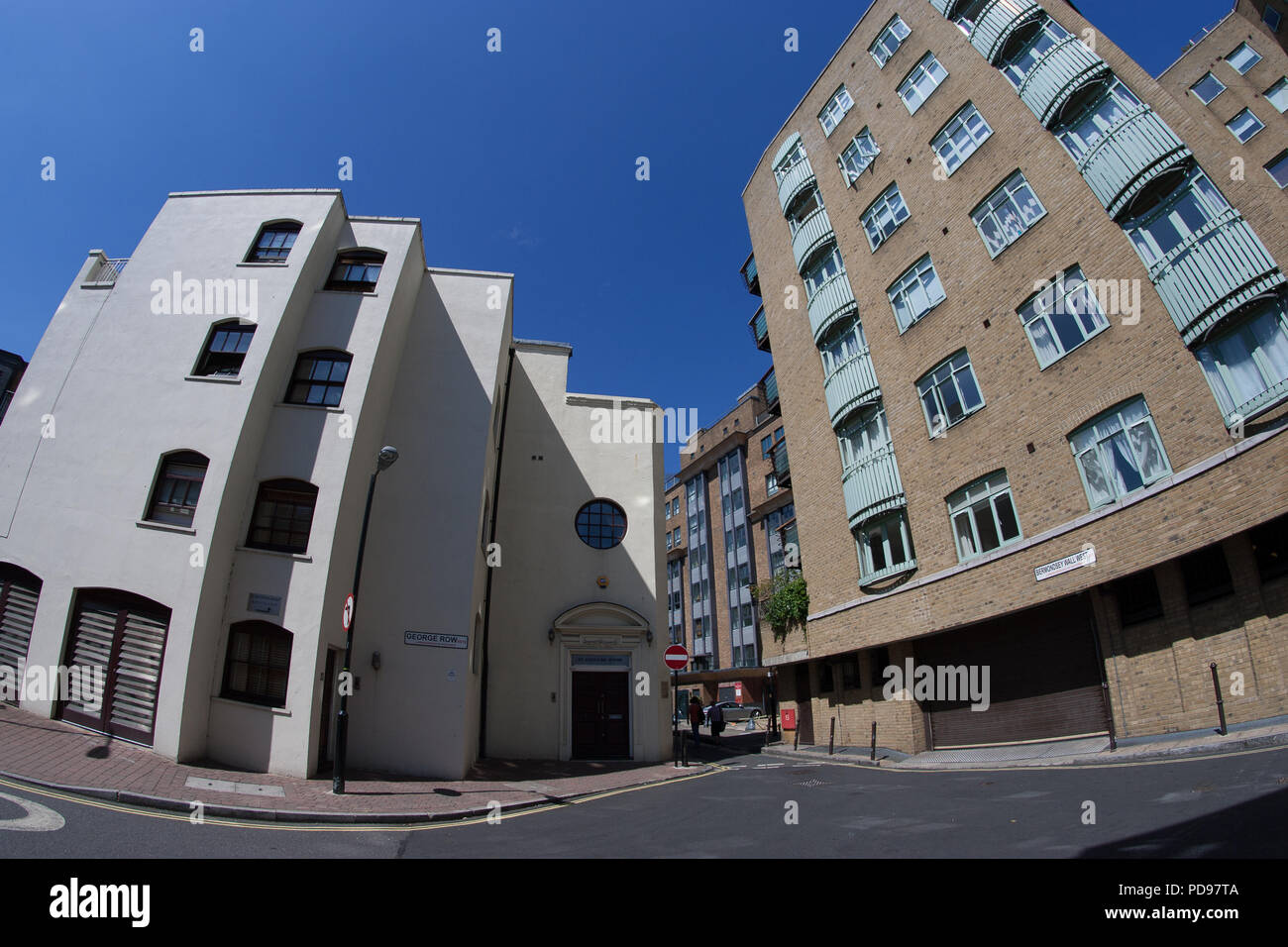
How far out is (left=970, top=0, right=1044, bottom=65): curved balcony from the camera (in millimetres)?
16078

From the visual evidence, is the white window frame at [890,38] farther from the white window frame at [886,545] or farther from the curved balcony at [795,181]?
the white window frame at [886,545]

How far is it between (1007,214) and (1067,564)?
30.0 ft

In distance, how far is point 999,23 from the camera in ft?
54.6

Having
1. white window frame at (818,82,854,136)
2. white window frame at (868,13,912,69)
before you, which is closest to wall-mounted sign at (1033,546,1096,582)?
white window frame at (818,82,854,136)

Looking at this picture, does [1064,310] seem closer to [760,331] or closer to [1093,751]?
[1093,751]

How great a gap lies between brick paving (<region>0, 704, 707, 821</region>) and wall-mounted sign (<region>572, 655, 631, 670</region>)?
4.89 m

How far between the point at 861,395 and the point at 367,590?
15.0 m

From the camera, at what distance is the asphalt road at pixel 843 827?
5.17 meters

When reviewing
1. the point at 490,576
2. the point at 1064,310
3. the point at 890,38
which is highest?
the point at 890,38

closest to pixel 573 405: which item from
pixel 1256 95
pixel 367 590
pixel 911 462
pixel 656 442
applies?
pixel 656 442

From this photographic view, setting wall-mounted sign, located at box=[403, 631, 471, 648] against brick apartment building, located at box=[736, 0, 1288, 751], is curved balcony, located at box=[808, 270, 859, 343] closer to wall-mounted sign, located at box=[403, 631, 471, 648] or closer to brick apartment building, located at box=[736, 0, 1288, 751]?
brick apartment building, located at box=[736, 0, 1288, 751]

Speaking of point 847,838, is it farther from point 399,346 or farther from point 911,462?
point 399,346

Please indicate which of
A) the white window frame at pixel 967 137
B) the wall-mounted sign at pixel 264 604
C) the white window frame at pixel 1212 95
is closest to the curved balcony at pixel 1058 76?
the white window frame at pixel 967 137

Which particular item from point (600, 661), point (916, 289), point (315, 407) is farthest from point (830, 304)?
point (315, 407)
